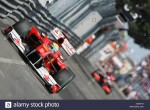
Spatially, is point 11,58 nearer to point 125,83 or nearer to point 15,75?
point 15,75

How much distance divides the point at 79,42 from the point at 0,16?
15123mm

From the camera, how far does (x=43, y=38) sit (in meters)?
20.5

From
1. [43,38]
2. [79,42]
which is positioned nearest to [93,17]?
[79,42]

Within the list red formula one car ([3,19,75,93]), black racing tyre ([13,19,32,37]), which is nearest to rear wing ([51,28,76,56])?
red formula one car ([3,19,75,93])

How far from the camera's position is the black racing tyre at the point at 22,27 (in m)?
19.4

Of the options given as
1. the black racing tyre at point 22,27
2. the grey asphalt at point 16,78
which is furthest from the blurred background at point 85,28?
the black racing tyre at point 22,27

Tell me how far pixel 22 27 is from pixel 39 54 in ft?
4.27

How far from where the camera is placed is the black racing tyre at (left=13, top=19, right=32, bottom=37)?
1936cm

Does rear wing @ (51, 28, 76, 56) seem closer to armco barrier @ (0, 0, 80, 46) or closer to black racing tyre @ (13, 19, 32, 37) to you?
armco barrier @ (0, 0, 80, 46)

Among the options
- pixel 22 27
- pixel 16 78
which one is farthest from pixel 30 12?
pixel 16 78

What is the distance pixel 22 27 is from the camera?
19375 mm

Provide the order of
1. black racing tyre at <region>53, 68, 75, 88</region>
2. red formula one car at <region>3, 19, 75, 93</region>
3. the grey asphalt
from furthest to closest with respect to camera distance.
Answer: black racing tyre at <region>53, 68, 75, 88</region>
red formula one car at <region>3, 19, 75, 93</region>
the grey asphalt

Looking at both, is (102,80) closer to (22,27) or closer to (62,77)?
(62,77)

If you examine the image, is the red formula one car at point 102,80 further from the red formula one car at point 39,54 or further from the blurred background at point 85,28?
the red formula one car at point 39,54
